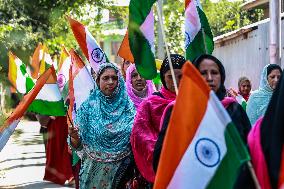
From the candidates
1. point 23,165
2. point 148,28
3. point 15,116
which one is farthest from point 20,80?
point 23,165

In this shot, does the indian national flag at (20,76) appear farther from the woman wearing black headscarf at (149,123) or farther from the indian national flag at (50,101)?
the woman wearing black headscarf at (149,123)

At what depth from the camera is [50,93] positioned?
741 cm

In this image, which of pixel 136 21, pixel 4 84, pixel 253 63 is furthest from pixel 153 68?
pixel 253 63

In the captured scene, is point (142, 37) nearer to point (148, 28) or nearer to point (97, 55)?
point (148, 28)

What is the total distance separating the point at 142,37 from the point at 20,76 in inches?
135

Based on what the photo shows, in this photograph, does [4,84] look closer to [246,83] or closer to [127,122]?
[127,122]

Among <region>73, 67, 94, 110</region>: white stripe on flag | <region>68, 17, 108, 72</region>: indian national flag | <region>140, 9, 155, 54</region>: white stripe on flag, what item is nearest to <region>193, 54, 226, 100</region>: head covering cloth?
<region>140, 9, 155, 54</region>: white stripe on flag

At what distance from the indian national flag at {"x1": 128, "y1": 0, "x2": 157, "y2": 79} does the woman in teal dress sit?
740 mm

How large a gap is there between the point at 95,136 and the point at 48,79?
91 cm

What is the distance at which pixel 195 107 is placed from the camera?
3.63 meters

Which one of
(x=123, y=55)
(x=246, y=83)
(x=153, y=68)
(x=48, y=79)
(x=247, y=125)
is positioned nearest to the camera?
(x=247, y=125)

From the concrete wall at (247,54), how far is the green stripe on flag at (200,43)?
6.85 meters

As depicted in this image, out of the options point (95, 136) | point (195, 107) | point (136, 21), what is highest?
point (136, 21)

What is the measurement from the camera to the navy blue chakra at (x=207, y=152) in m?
3.61
